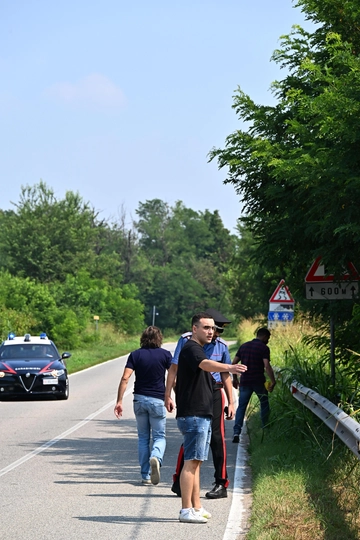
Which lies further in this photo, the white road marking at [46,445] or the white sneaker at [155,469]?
the white road marking at [46,445]

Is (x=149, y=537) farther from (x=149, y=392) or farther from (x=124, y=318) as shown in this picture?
(x=124, y=318)

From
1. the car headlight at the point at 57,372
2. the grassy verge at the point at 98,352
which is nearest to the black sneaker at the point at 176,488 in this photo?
the car headlight at the point at 57,372

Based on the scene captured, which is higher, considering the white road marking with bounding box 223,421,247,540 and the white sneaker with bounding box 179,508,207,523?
the white sneaker with bounding box 179,508,207,523

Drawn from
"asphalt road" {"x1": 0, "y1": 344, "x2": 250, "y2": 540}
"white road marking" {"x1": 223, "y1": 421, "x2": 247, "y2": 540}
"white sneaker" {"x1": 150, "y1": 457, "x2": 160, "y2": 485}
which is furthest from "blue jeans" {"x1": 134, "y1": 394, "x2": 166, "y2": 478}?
"white road marking" {"x1": 223, "y1": 421, "x2": 247, "y2": 540}

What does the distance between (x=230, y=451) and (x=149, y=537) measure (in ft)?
20.3

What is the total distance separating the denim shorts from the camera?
8461mm

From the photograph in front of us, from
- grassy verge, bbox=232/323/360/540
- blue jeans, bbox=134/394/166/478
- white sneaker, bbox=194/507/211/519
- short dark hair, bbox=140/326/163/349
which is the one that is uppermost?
short dark hair, bbox=140/326/163/349

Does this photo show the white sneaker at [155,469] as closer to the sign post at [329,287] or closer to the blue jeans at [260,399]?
the sign post at [329,287]

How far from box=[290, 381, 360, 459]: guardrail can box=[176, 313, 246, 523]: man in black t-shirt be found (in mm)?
1219

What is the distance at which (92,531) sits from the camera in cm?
826

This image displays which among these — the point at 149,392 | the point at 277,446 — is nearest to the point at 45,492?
the point at 149,392

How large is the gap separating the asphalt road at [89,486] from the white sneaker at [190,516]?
3.2 inches

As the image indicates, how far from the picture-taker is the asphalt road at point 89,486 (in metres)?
8.40

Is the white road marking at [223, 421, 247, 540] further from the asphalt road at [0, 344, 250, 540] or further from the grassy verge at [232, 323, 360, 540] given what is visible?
the grassy verge at [232, 323, 360, 540]
